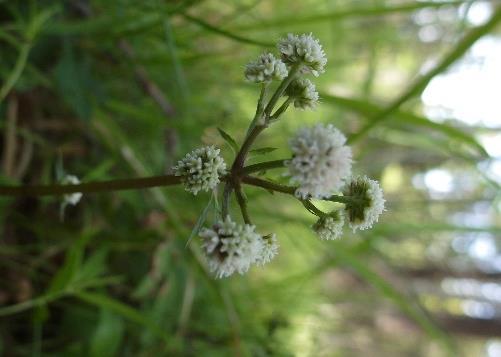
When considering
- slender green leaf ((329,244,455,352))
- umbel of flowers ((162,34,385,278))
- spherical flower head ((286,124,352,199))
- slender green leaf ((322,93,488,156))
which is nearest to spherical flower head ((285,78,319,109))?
umbel of flowers ((162,34,385,278))

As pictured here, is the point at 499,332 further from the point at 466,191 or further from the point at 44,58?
the point at 44,58

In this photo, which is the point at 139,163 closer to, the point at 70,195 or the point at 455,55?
the point at 70,195

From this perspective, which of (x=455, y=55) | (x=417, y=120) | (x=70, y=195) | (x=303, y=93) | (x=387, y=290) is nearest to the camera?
(x=303, y=93)

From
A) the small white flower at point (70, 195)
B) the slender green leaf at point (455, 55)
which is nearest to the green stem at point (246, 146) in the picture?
the small white flower at point (70, 195)

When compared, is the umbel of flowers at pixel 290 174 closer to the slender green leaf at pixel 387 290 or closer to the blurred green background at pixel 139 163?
the blurred green background at pixel 139 163

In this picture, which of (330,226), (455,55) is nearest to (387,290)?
(455,55)

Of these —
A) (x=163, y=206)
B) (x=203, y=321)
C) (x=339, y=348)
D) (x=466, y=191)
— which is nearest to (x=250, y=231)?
(x=163, y=206)
